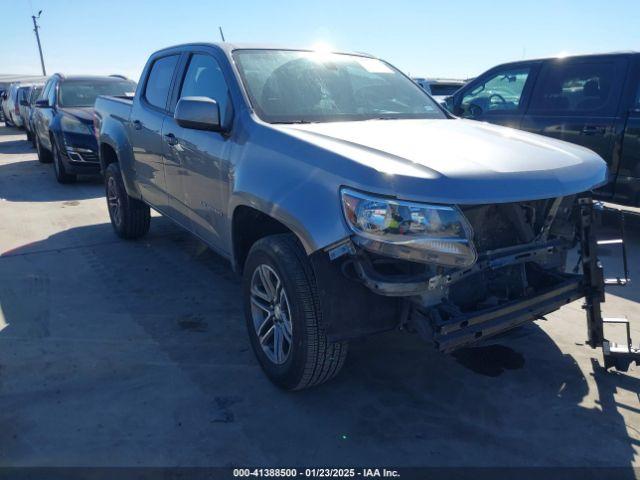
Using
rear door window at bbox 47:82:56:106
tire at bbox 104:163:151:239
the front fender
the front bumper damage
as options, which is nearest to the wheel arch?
the front bumper damage

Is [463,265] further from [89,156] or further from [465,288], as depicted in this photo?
[89,156]

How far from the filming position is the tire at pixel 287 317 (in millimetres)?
2607

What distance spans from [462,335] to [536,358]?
127cm

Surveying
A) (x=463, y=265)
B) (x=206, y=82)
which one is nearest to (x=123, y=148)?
(x=206, y=82)

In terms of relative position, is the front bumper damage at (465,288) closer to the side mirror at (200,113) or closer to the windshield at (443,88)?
the side mirror at (200,113)

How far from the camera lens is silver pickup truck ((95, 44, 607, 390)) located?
7.43 feet

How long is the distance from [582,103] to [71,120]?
7779 millimetres

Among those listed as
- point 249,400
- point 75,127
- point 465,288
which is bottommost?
point 249,400

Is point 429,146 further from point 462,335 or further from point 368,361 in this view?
point 368,361

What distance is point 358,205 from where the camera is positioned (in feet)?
7.50

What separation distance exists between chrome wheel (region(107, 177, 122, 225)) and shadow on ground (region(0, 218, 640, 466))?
1812 millimetres

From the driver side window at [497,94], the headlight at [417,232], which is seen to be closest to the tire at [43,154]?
the driver side window at [497,94]

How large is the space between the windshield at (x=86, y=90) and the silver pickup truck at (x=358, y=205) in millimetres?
6718

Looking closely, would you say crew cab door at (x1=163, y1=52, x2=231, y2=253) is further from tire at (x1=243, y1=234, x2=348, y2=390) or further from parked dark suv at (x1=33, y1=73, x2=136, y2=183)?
parked dark suv at (x1=33, y1=73, x2=136, y2=183)
